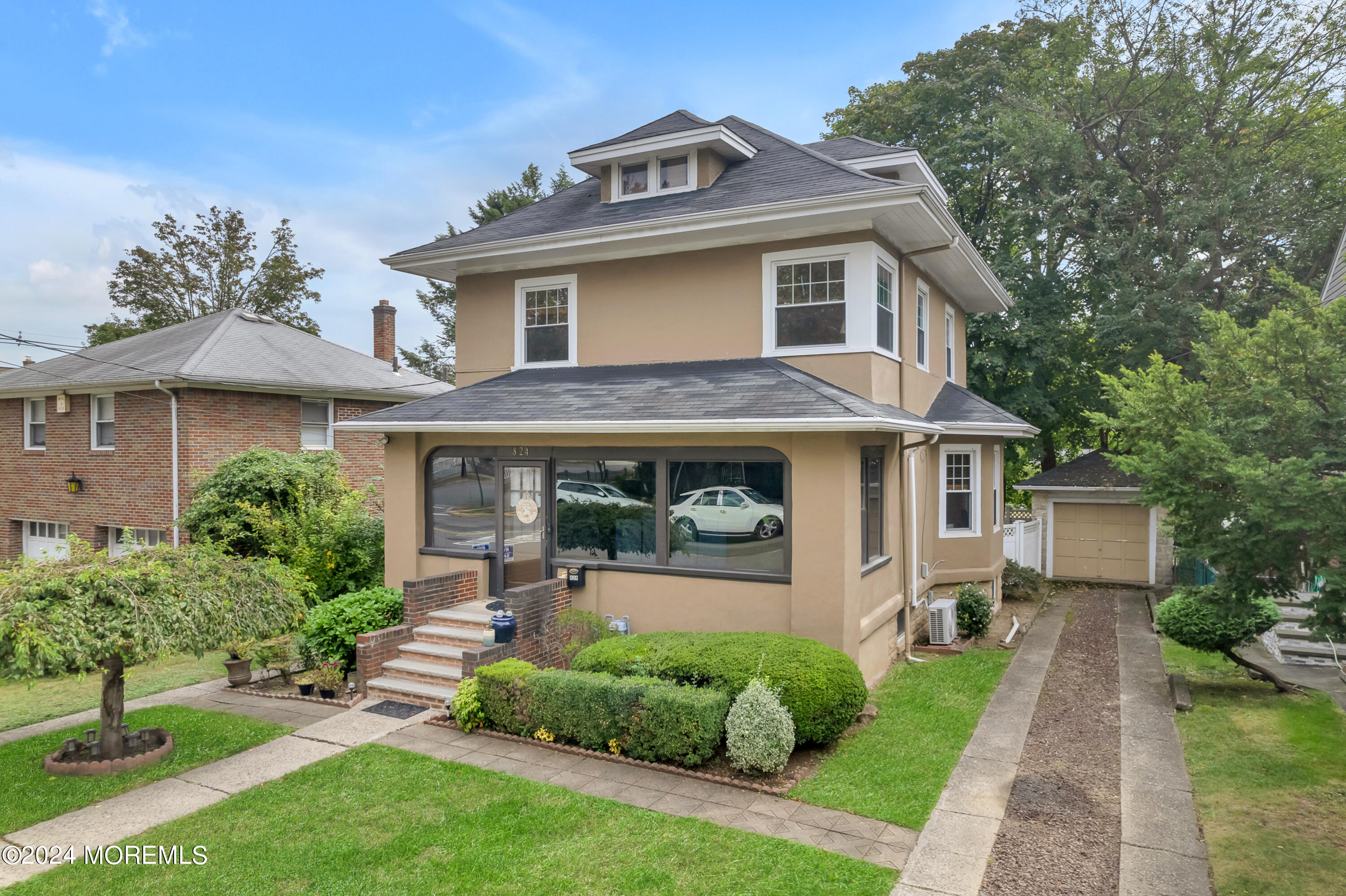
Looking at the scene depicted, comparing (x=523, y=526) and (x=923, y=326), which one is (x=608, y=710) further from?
(x=923, y=326)

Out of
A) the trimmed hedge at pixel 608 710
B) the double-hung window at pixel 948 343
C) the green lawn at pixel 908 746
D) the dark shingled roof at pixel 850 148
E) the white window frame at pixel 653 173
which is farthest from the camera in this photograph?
the double-hung window at pixel 948 343

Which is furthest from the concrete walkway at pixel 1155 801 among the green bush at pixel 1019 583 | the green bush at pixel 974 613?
the green bush at pixel 1019 583

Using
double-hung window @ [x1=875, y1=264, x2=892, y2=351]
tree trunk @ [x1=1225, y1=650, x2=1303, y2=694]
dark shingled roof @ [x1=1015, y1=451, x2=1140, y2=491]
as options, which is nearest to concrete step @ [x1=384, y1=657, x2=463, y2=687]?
double-hung window @ [x1=875, y1=264, x2=892, y2=351]

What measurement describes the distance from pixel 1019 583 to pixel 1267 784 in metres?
10.1

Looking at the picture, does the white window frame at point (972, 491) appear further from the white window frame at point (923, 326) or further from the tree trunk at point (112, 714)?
the tree trunk at point (112, 714)

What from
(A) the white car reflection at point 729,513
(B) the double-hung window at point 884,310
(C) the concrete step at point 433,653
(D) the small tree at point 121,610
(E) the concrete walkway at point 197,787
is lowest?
(E) the concrete walkway at point 197,787

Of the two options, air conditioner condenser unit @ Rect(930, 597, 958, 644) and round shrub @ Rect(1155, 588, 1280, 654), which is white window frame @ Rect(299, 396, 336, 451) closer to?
air conditioner condenser unit @ Rect(930, 597, 958, 644)

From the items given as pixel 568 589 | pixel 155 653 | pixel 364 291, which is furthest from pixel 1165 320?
pixel 364 291

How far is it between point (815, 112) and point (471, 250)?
19.1m

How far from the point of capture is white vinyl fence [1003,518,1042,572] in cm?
1789

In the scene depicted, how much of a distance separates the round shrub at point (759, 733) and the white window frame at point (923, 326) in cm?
737

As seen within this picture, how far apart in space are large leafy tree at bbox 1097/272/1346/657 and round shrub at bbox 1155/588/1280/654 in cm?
350

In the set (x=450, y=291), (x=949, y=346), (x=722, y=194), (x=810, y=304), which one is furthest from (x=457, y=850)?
(x=450, y=291)

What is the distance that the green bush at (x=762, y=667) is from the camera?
23.7ft
